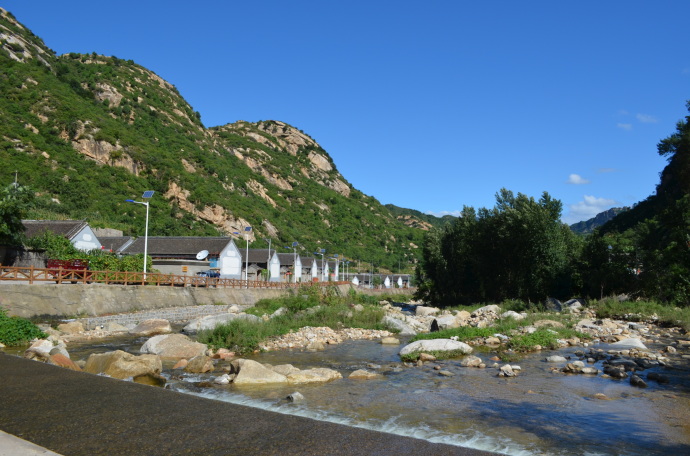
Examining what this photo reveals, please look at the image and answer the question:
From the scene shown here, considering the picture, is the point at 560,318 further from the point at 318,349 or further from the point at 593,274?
the point at 318,349

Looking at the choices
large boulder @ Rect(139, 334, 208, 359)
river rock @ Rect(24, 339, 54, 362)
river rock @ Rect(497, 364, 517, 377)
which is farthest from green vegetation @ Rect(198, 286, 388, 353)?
river rock @ Rect(497, 364, 517, 377)

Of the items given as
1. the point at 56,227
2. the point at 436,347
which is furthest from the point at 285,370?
the point at 56,227

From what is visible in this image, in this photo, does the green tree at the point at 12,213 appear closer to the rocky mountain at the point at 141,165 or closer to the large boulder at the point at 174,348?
the large boulder at the point at 174,348

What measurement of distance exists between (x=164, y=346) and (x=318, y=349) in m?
6.21

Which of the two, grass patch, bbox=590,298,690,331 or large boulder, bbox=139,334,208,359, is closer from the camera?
large boulder, bbox=139,334,208,359

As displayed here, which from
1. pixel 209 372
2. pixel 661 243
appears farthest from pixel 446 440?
pixel 661 243

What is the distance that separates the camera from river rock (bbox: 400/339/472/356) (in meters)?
18.8

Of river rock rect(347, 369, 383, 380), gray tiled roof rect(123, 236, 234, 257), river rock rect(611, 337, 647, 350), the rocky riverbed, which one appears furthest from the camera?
gray tiled roof rect(123, 236, 234, 257)

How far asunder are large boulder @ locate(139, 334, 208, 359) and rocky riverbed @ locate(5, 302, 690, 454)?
0.15 ft

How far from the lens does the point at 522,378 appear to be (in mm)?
14547

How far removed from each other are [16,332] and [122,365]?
8.07 meters

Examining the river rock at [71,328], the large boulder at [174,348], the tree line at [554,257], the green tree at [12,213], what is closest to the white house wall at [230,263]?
the green tree at [12,213]

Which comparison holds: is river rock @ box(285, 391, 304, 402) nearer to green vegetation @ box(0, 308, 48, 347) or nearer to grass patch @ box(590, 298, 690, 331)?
green vegetation @ box(0, 308, 48, 347)

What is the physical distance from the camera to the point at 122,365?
13.1 m
